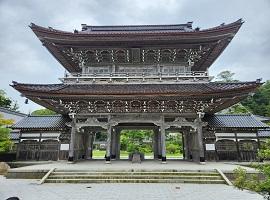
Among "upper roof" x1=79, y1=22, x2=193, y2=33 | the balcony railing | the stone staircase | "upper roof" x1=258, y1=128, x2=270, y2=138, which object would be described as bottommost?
the stone staircase

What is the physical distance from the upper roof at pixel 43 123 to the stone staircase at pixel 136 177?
7904mm

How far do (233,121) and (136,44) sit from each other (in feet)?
41.6

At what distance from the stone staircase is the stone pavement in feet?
2.83

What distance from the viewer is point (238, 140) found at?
784 inches

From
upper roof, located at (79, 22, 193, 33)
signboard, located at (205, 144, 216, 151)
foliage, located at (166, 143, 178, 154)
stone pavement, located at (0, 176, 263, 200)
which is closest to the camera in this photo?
stone pavement, located at (0, 176, 263, 200)

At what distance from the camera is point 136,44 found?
19.4 metres

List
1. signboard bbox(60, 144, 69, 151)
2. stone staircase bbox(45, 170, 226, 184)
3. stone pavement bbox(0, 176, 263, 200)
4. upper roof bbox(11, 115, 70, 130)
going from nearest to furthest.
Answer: stone pavement bbox(0, 176, 263, 200), stone staircase bbox(45, 170, 226, 184), signboard bbox(60, 144, 69, 151), upper roof bbox(11, 115, 70, 130)

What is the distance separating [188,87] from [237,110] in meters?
33.1

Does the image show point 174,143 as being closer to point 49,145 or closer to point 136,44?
point 49,145

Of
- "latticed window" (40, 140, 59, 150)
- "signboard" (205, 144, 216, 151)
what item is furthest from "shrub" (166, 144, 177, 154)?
"latticed window" (40, 140, 59, 150)

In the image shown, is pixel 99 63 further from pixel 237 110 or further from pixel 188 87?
pixel 237 110

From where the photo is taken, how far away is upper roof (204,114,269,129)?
65.7 ft

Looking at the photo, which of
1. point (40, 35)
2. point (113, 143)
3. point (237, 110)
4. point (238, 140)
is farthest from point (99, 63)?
point (237, 110)

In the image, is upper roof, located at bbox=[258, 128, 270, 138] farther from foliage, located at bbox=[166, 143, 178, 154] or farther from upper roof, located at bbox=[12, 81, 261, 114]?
foliage, located at bbox=[166, 143, 178, 154]
